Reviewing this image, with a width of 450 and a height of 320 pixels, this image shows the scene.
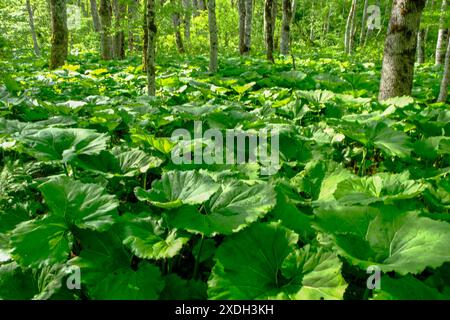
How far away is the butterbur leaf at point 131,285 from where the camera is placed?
133 cm

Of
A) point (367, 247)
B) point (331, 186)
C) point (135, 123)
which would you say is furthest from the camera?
point (135, 123)

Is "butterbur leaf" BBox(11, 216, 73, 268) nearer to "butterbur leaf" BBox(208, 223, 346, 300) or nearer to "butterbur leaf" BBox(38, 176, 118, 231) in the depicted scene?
"butterbur leaf" BBox(38, 176, 118, 231)

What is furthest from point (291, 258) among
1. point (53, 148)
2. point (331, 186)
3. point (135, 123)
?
point (135, 123)

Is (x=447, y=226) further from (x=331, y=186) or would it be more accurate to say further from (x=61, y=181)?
(x=61, y=181)

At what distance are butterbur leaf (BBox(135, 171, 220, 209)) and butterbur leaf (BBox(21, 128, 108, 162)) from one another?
631 mm

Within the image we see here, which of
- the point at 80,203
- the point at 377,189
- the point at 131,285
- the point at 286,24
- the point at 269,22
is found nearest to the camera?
the point at 131,285

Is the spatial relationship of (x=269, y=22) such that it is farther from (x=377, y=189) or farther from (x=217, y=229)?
(x=217, y=229)

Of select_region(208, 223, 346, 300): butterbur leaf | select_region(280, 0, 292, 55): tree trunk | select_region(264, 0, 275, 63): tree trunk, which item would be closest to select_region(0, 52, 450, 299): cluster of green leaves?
select_region(208, 223, 346, 300): butterbur leaf

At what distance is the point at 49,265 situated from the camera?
142 centimetres

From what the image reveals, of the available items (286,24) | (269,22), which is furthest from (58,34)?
(286,24)

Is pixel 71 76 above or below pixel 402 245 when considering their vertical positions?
above

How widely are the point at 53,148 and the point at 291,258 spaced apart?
1.62m

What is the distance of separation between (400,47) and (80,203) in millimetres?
4307

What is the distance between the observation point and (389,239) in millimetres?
1406
